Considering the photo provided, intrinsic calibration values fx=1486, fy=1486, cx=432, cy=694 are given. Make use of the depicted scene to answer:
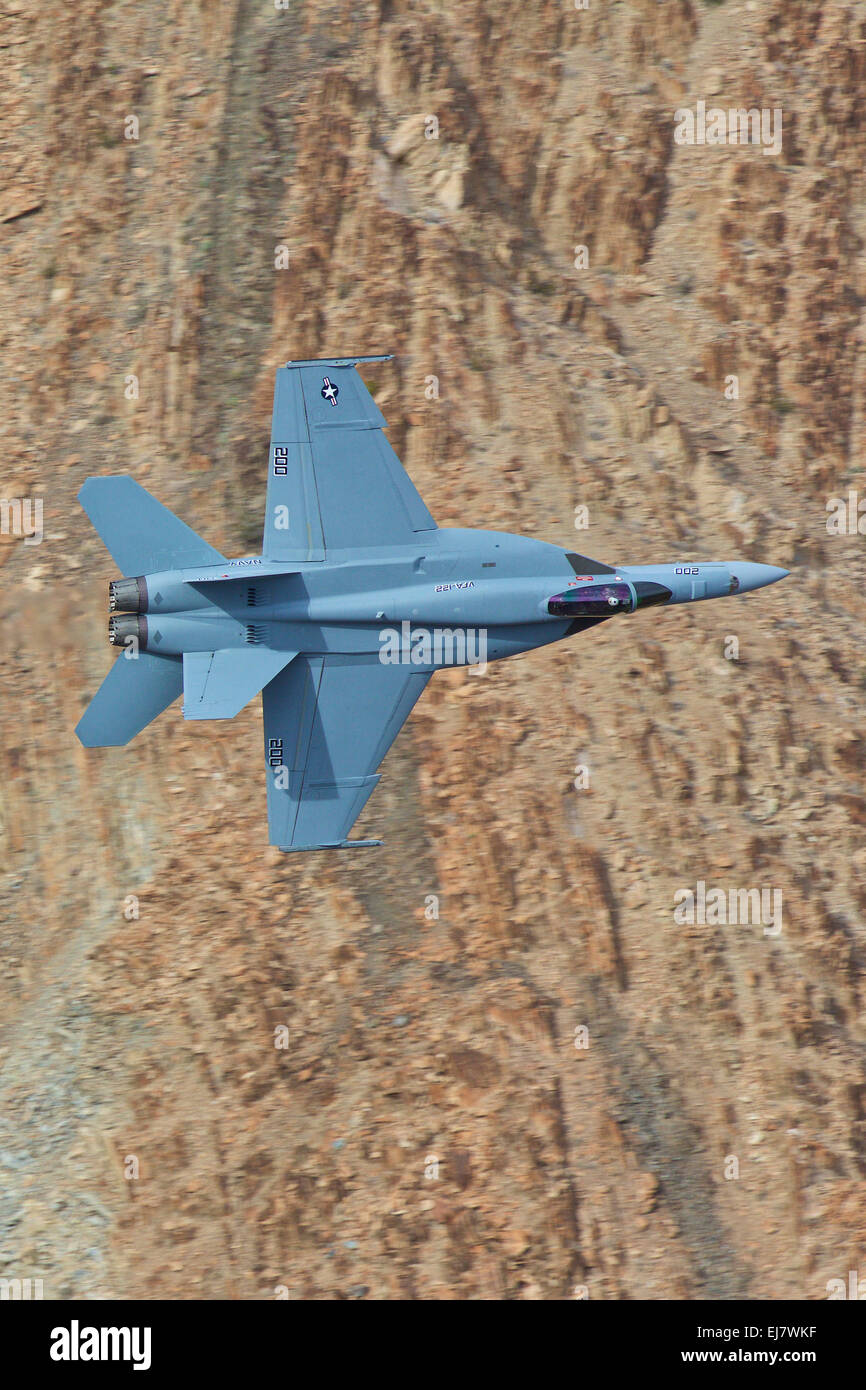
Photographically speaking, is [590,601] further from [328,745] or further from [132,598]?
[132,598]

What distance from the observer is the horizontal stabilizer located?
22.4 metres

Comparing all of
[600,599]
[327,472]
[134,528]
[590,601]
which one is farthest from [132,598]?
[600,599]

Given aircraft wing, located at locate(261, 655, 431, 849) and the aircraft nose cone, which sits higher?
the aircraft nose cone

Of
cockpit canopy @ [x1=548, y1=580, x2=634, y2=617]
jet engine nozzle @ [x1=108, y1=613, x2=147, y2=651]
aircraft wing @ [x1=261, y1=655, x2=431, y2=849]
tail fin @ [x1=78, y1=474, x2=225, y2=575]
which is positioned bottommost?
aircraft wing @ [x1=261, y1=655, x2=431, y2=849]

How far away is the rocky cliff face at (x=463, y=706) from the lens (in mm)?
28391

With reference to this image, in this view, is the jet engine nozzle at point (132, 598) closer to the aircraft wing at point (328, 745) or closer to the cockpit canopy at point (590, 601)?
the aircraft wing at point (328, 745)

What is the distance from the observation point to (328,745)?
24.5 meters

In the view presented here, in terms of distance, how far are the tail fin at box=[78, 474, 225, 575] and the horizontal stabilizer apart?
157cm

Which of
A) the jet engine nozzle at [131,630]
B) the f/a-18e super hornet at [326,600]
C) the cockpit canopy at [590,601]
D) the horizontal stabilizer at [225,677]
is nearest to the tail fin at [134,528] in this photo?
the f/a-18e super hornet at [326,600]

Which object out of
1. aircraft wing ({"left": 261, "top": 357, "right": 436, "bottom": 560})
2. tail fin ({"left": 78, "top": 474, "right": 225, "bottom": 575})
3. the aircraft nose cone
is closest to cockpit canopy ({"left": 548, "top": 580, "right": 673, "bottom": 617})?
the aircraft nose cone

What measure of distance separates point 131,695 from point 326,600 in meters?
3.41

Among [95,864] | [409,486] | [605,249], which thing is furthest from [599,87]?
[95,864]

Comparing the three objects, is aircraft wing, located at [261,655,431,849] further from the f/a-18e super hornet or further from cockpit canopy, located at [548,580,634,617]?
cockpit canopy, located at [548,580,634,617]

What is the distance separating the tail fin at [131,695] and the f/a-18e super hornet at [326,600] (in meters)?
0.02
